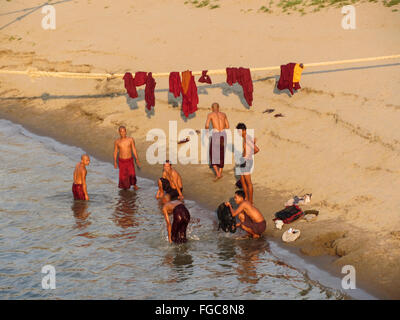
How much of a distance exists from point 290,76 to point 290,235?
21.2 ft

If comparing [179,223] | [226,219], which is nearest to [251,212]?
[226,219]

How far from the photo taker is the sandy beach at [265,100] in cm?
1298

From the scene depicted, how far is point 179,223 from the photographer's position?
12570 mm

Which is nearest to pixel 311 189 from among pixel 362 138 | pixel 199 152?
pixel 362 138

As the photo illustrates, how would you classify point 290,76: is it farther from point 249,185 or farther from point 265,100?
point 249,185

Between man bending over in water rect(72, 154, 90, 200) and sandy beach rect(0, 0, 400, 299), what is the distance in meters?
2.27

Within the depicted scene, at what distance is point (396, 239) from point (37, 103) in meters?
16.0

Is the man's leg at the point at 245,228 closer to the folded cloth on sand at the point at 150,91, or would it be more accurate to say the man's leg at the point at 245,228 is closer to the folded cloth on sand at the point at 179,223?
the folded cloth on sand at the point at 179,223

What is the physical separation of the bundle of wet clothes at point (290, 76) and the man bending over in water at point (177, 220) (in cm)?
646

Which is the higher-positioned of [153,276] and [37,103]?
[37,103]

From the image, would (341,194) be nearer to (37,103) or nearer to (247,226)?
(247,226)

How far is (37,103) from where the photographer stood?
24.0m

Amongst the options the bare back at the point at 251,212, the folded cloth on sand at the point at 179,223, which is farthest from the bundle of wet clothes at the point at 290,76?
the folded cloth on sand at the point at 179,223
